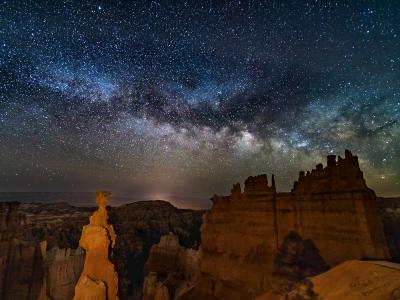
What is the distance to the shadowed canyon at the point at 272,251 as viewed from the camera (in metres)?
14.1

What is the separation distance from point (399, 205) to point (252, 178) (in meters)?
31.2

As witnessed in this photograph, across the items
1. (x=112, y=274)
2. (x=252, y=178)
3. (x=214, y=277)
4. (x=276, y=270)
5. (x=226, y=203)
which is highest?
(x=252, y=178)

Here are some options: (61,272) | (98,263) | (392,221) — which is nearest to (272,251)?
(98,263)

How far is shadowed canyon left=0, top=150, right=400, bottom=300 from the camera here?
557 inches

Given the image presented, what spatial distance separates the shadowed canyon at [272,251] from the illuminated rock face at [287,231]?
7cm

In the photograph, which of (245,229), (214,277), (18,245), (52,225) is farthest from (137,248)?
(245,229)

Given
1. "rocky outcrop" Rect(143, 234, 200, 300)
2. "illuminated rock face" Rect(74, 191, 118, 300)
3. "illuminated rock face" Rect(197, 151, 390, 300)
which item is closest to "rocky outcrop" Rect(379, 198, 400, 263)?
"illuminated rock face" Rect(197, 151, 390, 300)

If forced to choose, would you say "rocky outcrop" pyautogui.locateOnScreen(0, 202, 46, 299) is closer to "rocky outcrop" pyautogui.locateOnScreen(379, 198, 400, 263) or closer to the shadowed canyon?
the shadowed canyon

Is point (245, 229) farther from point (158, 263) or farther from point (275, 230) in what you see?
point (158, 263)

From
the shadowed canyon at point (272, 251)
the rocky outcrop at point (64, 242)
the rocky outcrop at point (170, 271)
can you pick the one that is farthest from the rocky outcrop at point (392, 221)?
the rocky outcrop at point (64, 242)

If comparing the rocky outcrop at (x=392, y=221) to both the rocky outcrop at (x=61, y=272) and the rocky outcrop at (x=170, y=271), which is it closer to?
the rocky outcrop at (x=170, y=271)

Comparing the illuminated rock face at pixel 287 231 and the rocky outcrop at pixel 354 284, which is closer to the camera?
the rocky outcrop at pixel 354 284

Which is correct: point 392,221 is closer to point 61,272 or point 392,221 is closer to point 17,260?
point 61,272

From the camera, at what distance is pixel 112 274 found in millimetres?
10961
